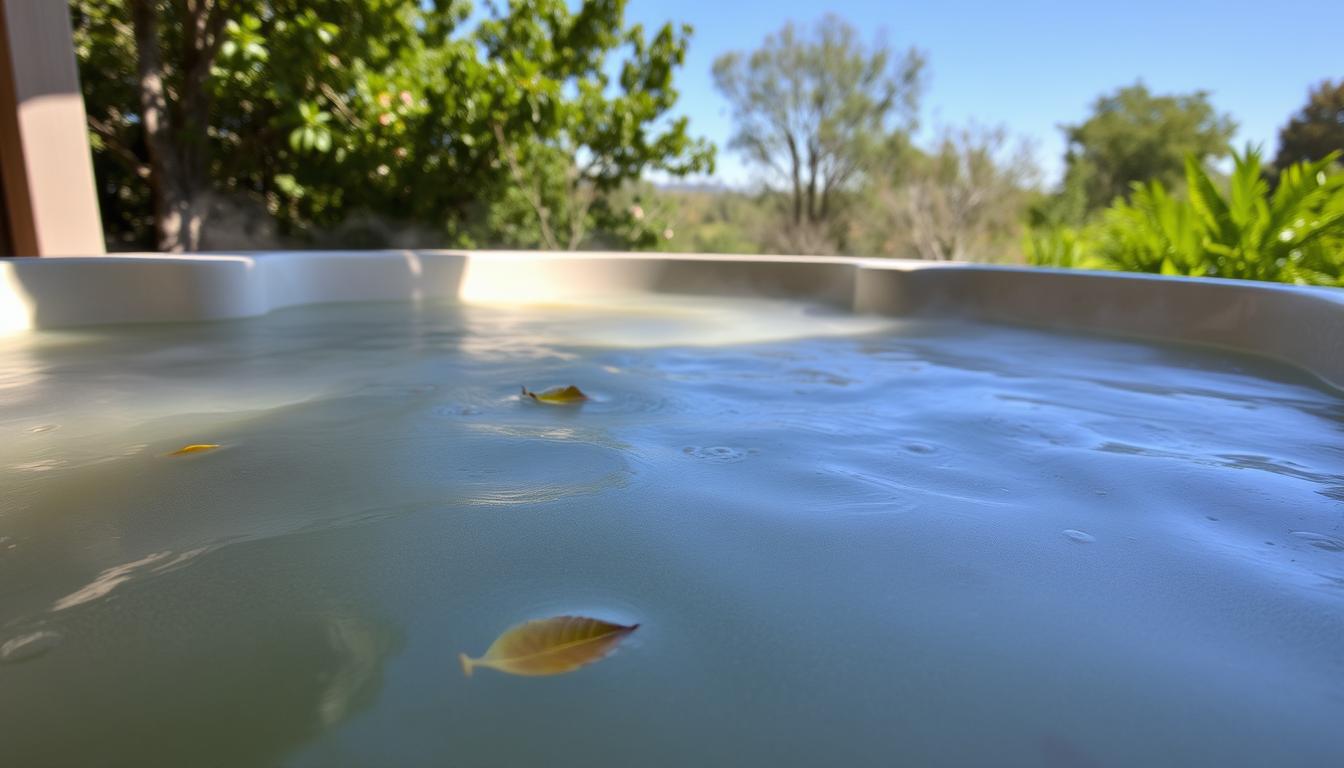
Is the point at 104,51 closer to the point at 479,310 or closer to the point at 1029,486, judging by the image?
the point at 479,310

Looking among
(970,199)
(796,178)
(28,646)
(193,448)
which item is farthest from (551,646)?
(796,178)

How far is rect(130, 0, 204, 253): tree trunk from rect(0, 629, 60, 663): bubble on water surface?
5230 millimetres

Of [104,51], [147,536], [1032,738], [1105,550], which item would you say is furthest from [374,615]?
[104,51]

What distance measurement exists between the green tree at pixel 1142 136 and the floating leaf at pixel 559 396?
16.9m

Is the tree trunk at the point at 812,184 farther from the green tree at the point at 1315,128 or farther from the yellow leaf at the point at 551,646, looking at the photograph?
the yellow leaf at the point at 551,646

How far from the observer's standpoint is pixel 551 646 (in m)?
0.72

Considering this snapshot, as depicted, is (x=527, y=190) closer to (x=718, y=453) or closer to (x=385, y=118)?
(x=385, y=118)

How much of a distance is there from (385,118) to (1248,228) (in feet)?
16.1

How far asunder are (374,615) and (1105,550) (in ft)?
2.93

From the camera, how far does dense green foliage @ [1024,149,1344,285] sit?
3.10 meters

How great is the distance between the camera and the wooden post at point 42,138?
329 cm

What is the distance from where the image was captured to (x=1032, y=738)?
0.62 meters

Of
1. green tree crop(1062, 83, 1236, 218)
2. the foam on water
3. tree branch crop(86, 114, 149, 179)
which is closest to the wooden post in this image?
tree branch crop(86, 114, 149, 179)

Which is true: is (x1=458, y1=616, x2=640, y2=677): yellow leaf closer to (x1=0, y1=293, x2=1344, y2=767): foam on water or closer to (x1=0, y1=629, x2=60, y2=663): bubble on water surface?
(x1=0, y1=293, x2=1344, y2=767): foam on water
